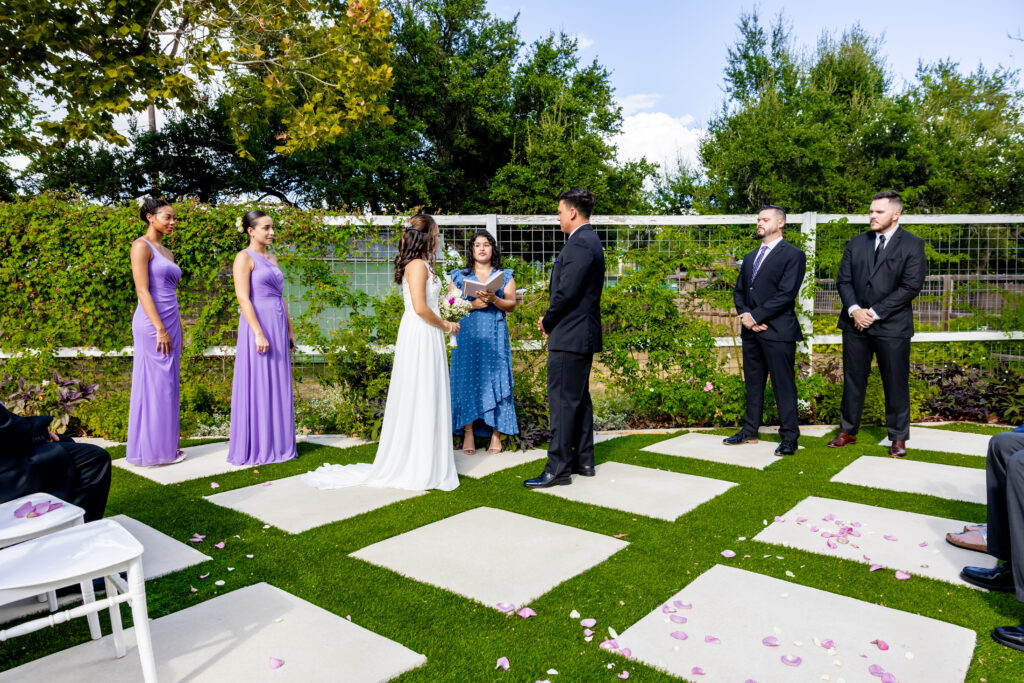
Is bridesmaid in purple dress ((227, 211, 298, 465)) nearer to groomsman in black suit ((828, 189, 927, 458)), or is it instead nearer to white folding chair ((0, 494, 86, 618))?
white folding chair ((0, 494, 86, 618))

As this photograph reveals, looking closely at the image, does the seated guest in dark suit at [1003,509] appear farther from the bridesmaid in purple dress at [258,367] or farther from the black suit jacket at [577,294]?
the bridesmaid in purple dress at [258,367]

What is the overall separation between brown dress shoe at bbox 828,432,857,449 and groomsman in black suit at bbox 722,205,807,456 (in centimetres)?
47

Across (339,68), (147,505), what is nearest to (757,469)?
(147,505)

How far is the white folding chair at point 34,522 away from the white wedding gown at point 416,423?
2161 mm

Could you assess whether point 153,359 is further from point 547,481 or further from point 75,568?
point 75,568

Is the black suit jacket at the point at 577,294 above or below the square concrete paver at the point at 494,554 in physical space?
above

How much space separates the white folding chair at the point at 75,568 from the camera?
1845mm

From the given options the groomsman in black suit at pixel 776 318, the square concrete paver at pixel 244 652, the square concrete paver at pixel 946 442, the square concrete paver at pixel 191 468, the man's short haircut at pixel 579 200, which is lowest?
the square concrete paver at pixel 946 442

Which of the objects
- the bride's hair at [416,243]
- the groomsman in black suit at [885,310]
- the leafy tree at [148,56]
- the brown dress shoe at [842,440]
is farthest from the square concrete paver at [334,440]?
the leafy tree at [148,56]

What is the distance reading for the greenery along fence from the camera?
6.59m

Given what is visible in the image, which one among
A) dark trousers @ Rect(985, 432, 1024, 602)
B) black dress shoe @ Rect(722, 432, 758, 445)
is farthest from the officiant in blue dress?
dark trousers @ Rect(985, 432, 1024, 602)

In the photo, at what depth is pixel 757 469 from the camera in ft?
16.5

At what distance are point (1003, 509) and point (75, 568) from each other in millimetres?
3476

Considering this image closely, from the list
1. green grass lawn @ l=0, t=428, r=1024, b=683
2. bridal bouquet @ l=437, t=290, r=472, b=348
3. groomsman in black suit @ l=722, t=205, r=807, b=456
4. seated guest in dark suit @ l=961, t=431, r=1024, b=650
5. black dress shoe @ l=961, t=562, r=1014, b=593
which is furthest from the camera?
groomsman in black suit @ l=722, t=205, r=807, b=456
